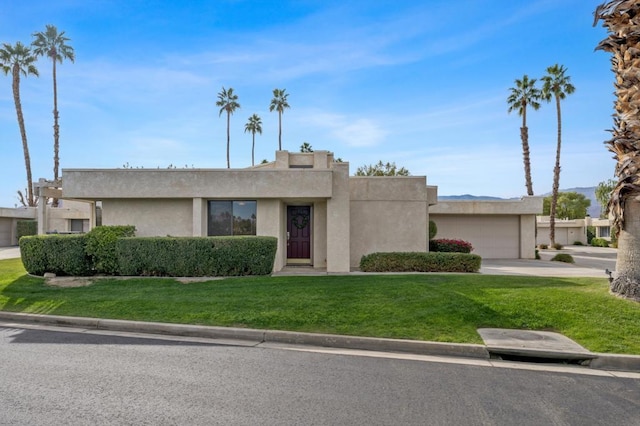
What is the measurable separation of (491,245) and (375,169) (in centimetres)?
1810

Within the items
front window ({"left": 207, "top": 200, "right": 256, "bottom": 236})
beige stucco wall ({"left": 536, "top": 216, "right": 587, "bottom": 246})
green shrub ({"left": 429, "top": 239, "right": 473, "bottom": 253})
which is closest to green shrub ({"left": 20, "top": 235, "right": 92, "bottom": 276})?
front window ({"left": 207, "top": 200, "right": 256, "bottom": 236})

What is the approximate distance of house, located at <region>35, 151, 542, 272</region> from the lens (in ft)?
48.9

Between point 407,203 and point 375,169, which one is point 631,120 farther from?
point 375,169

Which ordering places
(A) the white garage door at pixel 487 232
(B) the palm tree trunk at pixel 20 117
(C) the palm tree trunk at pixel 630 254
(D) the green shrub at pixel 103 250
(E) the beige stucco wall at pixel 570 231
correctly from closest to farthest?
(C) the palm tree trunk at pixel 630 254
(D) the green shrub at pixel 103 250
(A) the white garage door at pixel 487 232
(B) the palm tree trunk at pixel 20 117
(E) the beige stucco wall at pixel 570 231

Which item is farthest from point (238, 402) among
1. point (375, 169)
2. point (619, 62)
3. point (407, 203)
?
point (375, 169)

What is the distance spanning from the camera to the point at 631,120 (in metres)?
8.67

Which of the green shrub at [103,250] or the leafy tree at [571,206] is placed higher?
the leafy tree at [571,206]

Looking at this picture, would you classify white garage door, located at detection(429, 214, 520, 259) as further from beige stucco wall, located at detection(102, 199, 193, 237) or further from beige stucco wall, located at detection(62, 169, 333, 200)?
beige stucco wall, located at detection(102, 199, 193, 237)

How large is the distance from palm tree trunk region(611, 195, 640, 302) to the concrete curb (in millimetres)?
3016

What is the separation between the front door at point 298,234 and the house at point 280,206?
4 cm

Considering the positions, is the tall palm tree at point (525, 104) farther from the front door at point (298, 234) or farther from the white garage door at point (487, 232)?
the front door at point (298, 234)

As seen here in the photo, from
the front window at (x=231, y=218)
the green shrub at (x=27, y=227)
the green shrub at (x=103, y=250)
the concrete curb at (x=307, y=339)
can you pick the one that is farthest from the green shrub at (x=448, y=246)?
the green shrub at (x=27, y=227)

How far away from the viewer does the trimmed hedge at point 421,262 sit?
14.5 m

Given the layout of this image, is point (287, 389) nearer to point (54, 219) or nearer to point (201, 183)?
point (201, 183)
